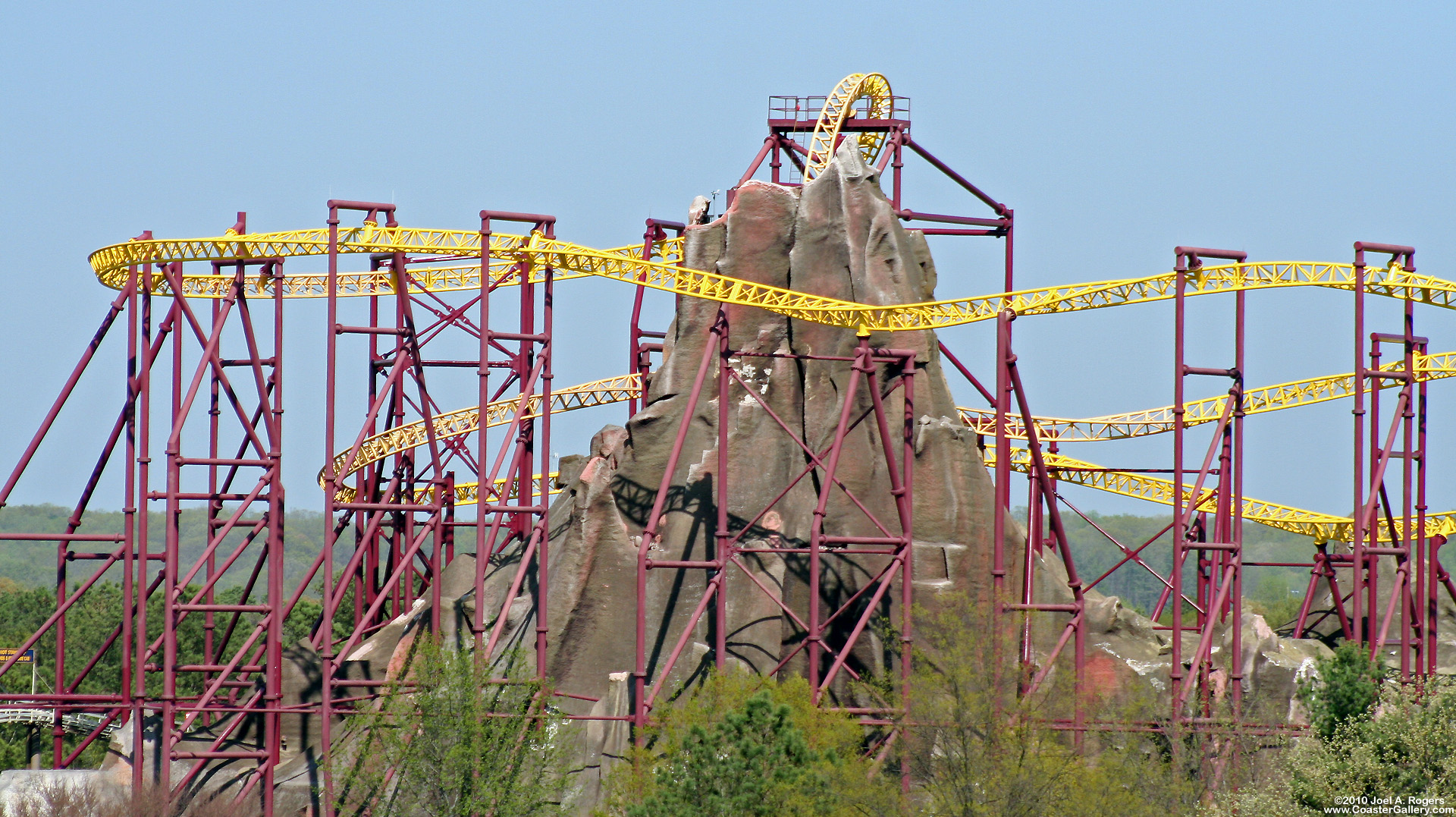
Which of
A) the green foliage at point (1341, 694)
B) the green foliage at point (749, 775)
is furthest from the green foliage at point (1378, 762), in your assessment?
the green foliage at point (749, 775)

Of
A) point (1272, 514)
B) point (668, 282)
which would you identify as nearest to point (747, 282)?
point (668, 282)

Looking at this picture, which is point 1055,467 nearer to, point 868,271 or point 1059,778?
point 868,271

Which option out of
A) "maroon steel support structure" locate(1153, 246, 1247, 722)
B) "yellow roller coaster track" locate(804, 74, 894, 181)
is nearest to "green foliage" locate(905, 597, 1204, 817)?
"maroon steel support structure" locate(1153, 246, 1247, 722)

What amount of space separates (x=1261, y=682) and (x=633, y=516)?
12.2m

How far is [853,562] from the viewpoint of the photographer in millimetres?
35219

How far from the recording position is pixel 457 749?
28719 mm

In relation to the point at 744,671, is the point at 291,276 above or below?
above

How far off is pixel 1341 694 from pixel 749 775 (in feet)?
29.2

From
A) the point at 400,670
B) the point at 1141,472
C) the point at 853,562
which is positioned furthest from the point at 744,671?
the point at 1141,472

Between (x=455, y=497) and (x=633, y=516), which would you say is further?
(x=455, y=497)

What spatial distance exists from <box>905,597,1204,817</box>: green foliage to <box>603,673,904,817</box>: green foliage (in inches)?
50.4

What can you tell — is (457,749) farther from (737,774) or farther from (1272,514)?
(1272,514)

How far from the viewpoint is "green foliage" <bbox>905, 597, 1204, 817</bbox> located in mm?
26578

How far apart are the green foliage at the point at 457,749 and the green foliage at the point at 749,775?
1.51 m
